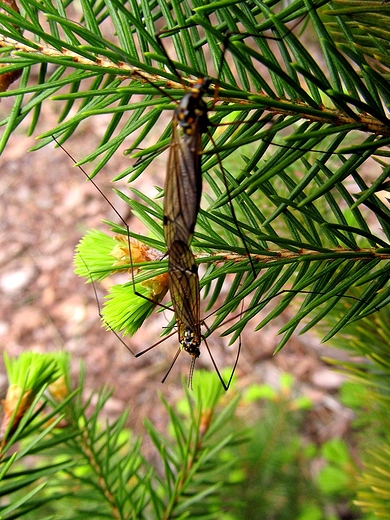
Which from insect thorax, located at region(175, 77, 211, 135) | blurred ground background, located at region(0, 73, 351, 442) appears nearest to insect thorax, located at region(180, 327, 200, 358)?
insect thorax, located at region(175, 77, 211, 135)

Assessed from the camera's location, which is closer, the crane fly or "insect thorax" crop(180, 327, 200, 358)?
the crane fly

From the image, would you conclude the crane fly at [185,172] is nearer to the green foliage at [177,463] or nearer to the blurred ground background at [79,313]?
the green foliage at [177,463]

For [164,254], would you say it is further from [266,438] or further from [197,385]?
[266,438]

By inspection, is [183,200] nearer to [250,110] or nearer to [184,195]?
[184,195]

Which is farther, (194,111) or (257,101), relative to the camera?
(194,111)

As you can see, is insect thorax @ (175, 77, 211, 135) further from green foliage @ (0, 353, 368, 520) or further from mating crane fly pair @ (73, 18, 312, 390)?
green foliage @ (0, 353, 368, 520)

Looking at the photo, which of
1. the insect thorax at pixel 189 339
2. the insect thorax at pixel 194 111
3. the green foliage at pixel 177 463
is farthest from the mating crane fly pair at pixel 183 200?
the green foliage at pixel 177 463

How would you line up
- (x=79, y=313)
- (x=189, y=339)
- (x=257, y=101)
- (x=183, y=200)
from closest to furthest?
(x=257, y=101)
(x=183, y=200)
(x=189, y=339)
(x=79, y=313)

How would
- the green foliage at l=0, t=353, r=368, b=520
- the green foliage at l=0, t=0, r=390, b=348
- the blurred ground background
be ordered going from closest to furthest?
the green foliage at l=0, t=0, r=390, b=348, the green foliage at l=0, t=353, r=368, b=520, the blurred ground background

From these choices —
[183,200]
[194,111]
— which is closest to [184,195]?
[183,200]

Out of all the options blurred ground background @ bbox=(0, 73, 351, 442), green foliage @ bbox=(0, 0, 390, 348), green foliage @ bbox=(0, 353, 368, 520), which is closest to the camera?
green foliage @ bbox=(0, 0, 390, 348)
